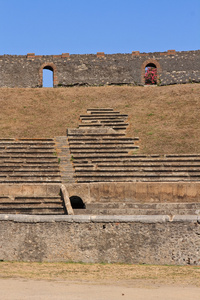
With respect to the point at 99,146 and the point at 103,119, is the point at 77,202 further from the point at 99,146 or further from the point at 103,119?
the point at 103,119

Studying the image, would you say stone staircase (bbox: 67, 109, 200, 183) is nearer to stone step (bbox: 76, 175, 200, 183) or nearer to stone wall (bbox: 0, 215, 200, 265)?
stone step (bbox: 76, 175, 200, 183)

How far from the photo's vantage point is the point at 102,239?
1208cm

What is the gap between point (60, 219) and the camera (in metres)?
12.2

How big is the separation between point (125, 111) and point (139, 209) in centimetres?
1355

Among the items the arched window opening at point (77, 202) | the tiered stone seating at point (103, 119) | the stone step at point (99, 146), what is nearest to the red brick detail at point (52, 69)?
the tiered stone seating at point (103, 119)

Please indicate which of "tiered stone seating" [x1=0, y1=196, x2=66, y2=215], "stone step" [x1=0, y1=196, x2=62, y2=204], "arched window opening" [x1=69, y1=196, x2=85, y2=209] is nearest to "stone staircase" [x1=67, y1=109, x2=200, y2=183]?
"arched window opening" [x1=69, y1=196, x2=85, y2=209]

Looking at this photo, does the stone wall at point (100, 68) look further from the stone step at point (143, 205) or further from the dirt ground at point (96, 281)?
the dirt ground at point (96, 281)

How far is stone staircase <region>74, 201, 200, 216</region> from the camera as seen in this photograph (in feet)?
55.7

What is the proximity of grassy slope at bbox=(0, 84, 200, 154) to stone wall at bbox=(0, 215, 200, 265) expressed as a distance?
459 inches

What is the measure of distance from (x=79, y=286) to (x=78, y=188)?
10.5 metres

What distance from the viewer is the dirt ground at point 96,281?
8.41 meters

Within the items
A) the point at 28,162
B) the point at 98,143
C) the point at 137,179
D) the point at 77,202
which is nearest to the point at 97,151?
the point at 98,143

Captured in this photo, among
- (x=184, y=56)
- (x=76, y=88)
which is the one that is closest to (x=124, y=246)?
(x=76, y=88)

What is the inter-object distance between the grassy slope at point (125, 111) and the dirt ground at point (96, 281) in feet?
41.5
